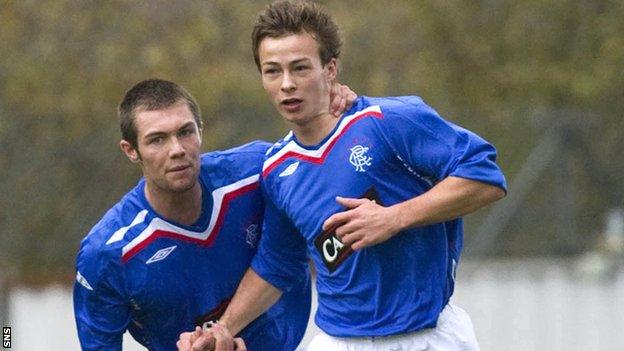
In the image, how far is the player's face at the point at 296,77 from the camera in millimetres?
6398

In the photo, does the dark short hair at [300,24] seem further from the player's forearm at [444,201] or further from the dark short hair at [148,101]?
the player's forearm at [444,201]

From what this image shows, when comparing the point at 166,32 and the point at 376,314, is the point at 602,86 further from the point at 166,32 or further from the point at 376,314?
the point at 376,314

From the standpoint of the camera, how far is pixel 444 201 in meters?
6.16

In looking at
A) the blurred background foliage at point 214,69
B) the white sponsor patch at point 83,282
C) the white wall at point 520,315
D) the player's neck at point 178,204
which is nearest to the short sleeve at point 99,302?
the white sponsor patch at point 83,282

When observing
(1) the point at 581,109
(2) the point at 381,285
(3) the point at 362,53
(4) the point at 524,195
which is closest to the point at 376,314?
(2) the point at 381,285

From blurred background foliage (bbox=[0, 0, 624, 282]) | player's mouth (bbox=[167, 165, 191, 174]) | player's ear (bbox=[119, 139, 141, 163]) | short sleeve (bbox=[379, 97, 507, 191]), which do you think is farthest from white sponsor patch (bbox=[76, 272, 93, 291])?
blurred background foliage (bbox=[0, 0, 624, 282])

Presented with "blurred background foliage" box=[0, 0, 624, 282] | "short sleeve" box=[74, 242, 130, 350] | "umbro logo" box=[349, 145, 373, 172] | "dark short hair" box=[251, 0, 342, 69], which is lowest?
"blurred background foliage" box=[0, 0, 624, 282]

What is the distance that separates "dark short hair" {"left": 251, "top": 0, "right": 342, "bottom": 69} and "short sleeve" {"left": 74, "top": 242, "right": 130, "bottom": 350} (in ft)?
4.06

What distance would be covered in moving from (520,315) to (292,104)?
4830 millimetres

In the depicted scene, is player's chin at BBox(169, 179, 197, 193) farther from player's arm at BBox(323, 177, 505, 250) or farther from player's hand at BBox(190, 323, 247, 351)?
player's arm at BBox(323, 177, 505, 250)

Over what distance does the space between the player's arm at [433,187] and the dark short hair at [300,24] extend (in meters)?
0.43

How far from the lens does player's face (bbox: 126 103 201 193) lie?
682 centimetres

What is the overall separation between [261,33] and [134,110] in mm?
763

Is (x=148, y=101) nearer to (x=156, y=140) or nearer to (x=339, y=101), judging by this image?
(x=156, y=140)
